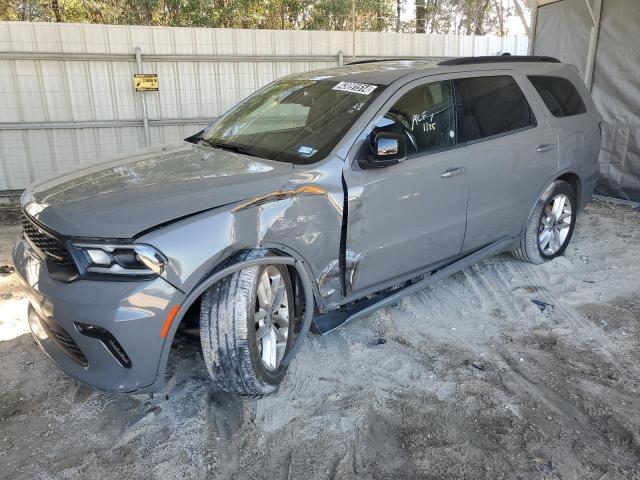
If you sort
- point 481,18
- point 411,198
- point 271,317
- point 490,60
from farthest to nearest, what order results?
point 481,18 < point 490,60 < point 411,198 < point 271,317

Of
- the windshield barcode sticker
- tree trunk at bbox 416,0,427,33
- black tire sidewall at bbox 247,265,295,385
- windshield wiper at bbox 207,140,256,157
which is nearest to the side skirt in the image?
black tire sidewall at bbox 247,265,295,385

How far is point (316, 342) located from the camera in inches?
145

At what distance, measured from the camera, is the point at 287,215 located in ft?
9.51

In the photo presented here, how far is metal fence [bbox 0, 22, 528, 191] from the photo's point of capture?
7609 millimetres

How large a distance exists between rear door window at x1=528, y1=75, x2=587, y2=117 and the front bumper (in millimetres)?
3702

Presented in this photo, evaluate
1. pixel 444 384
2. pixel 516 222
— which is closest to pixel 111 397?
pixel 444 384

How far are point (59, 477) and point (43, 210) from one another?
51.5 inches

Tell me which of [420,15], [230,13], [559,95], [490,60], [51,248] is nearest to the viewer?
[51,248]

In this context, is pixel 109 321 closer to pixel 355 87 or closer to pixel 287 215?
pixel 287 215

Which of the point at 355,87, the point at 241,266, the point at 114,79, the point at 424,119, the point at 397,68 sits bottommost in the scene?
the point at 241,266

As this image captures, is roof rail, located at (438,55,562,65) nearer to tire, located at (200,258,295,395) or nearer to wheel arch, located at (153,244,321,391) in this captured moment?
wheel arch, located at (153,244,321,391)


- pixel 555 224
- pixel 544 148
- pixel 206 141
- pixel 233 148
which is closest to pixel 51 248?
pixel 233 148

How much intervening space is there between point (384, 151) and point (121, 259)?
162 centimetres

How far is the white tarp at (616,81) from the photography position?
6930 millimetres
